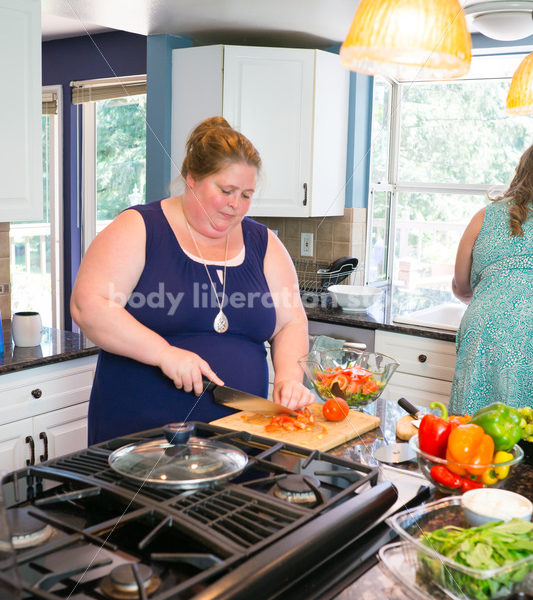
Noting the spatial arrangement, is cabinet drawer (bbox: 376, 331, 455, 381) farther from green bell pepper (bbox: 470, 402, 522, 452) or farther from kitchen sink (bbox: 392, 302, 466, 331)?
green bell pepper (bbox: 470, 402, 522, 452)

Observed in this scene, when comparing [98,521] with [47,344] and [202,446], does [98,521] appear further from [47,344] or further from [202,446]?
[47,344]

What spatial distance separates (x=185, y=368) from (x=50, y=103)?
409 cm

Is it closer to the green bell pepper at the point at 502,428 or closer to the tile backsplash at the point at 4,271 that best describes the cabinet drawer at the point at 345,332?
the tile backsplash at the point at 4,271

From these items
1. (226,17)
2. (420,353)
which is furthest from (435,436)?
(226,17)

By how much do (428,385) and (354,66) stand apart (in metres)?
1.77

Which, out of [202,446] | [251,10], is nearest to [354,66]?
[202,446]

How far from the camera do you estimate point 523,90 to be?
2283mm

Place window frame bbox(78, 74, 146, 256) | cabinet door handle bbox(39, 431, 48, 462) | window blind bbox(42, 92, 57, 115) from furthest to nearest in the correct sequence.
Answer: window blind bbox(42, 92, 57, 115) < window frame bbox(78, 74, 146, 256) < cabinet door handle bbox(39, 431, 48, 462)

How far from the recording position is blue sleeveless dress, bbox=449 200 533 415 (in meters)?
2.26

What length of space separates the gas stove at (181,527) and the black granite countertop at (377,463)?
0.19 ft

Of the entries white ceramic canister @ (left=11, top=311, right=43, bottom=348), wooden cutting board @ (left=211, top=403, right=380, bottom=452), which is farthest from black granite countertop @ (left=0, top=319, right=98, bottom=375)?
wooden cutting board @ (left=211, top=403, right=380, bottom=452)

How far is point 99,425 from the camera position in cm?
176

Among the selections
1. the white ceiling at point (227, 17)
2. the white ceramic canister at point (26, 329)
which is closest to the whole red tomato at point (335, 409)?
the white ceramic canister at point (26, 329)

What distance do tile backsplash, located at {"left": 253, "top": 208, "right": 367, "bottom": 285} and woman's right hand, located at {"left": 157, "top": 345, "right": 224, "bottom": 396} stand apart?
235cm
